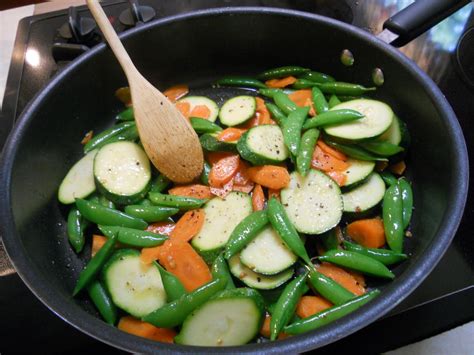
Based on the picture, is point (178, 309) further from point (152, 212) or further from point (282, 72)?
point (282, 72)

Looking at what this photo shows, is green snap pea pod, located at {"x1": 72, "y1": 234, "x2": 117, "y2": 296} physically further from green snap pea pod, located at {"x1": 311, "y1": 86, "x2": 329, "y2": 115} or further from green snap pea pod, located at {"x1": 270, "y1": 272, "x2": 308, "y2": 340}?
green snap pea pod, located at {"x1": 311, "y1": 86, "x2": 329, "y2": 115}

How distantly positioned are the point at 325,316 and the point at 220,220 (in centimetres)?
51

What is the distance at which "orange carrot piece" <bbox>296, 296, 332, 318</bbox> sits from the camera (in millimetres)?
1419

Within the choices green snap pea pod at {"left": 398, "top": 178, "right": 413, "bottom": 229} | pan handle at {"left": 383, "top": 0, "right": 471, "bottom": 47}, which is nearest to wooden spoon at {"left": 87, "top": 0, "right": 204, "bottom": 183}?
green snap pea pod at {"left": 398, "top": 178, "right": 413, "bottom": 229}

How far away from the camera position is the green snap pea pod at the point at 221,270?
1461 millimetres

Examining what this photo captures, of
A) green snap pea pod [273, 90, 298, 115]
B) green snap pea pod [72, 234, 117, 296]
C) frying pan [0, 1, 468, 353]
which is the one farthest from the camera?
green snap pea pod [273, 90, 298, 115]

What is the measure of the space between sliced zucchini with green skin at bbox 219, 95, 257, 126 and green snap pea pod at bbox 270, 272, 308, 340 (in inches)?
31.3

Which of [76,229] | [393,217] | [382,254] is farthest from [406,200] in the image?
[76,229]

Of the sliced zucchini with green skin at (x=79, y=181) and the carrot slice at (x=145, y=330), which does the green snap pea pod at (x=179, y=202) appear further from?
the carrot slice at (x=145, y=330)

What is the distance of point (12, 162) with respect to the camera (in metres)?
1.55

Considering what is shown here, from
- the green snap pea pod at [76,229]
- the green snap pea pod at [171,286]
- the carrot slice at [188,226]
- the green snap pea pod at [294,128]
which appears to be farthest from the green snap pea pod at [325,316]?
the green snap pea pod at [76,229]

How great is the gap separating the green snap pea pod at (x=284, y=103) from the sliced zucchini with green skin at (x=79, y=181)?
846mm

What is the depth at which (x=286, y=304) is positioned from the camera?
4.49 feet

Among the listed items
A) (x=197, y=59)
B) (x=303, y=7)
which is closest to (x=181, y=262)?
(x=197, y=59)
